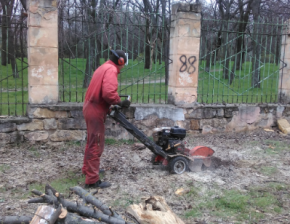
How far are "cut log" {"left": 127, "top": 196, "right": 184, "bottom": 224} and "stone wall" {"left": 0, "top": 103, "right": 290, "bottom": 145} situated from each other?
228 cm

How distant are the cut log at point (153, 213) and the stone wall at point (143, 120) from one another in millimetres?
2275

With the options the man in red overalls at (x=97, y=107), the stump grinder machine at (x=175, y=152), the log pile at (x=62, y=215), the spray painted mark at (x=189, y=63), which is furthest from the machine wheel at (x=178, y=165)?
the spray painted mark at (x=189, y=63)

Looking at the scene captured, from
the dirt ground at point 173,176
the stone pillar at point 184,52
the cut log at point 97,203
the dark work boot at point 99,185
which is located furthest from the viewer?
the stone pillar at point 184,52

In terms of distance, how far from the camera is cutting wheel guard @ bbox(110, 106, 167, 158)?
4.43 m

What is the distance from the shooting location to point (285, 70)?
26.8ft

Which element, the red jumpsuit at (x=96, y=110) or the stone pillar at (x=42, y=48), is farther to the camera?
the stone pillar at (x=42, y=48)

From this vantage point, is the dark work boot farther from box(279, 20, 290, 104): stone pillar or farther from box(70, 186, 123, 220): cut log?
box(279, 20, 290, 104): stone pillar

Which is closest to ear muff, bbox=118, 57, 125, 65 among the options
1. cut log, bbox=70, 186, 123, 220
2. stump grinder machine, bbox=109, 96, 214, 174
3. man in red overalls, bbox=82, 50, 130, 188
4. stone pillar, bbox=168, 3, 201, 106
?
man in red overalls, bbox=82, 50, 130, 188

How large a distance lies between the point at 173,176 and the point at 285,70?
17.0 ft

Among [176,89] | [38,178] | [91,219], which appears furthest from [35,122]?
[91,219]

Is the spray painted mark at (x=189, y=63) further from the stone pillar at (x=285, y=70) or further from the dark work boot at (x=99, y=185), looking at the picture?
the dark work boot at (x=99, y=185)

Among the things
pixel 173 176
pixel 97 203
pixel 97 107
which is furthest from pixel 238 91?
pixel 97 203

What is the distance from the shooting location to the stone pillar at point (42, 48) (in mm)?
5910

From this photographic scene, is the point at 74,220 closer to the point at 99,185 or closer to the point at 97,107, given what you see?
the point at 99,185
